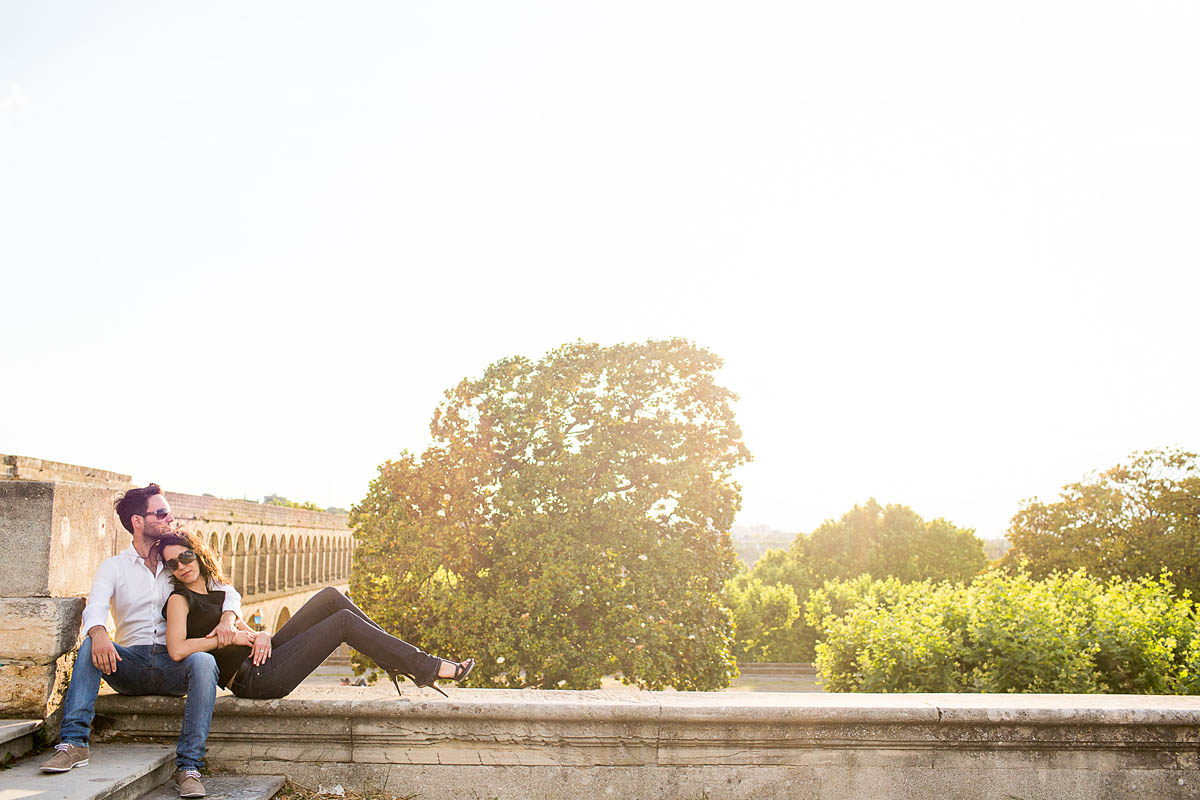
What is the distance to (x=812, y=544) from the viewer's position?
41406mm

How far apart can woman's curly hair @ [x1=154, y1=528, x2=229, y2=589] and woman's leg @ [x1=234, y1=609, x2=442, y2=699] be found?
1.52 feet

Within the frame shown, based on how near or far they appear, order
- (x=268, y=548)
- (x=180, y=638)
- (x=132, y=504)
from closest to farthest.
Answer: (x=180, y=638) < (x=132, y=504) < (x=268, y=548)

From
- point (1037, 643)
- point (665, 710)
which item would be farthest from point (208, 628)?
point (1037, 643)

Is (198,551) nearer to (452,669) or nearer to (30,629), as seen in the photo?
(30,629)

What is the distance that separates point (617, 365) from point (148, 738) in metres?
11.5

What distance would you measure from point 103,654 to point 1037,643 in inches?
283

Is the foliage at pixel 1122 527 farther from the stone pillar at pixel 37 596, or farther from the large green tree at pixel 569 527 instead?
the stone pillar at pixel 37 596

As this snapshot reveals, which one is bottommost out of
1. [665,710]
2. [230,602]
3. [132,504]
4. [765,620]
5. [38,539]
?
[765,620]

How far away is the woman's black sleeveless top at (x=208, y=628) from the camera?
4.32m

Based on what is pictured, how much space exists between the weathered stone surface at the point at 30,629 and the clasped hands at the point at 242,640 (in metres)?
0.73

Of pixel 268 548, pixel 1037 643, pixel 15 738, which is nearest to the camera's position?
pixel 15 738

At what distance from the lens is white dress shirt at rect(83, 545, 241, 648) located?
4.26 m

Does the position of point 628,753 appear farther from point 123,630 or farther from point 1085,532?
point 1085,532

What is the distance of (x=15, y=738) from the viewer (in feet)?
12.9
